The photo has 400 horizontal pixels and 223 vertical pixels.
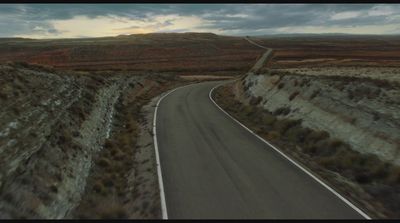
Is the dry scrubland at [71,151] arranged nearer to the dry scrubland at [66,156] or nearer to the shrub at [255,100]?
the dry scrubland at [66,156]

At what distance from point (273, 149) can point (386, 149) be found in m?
5.08

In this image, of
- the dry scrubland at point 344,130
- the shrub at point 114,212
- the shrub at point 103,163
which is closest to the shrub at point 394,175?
the dry scrubland at point 344,130

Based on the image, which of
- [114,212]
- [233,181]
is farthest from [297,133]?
[114,212]

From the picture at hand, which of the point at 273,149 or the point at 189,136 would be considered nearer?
the point at 273,149

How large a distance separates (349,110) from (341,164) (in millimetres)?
4730

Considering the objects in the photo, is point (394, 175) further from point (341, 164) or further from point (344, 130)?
point (344, 130)

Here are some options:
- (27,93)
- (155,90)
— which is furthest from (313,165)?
(155,90)

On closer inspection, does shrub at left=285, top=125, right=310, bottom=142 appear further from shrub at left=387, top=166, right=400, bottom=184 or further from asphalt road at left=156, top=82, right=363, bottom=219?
shrub at left=387, top=166, right=400, bottom=184

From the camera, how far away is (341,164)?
15.8 metres

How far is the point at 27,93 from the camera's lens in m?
19.9

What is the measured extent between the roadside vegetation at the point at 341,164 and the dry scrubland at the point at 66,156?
6.52 m

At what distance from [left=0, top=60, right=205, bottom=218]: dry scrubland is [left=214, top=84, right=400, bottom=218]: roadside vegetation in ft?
21.4

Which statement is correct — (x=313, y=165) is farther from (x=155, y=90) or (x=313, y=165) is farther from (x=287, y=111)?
(x=155, y=90)

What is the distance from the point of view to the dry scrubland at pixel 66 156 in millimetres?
11415
